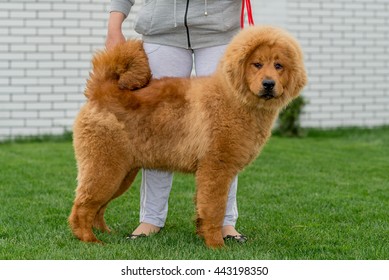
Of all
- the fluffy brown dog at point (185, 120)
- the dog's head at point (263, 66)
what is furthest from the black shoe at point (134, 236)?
the dog's head at point (263, 66)

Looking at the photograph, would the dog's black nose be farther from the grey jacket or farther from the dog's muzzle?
the grey jacket

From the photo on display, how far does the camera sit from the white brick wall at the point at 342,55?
35.0 feet

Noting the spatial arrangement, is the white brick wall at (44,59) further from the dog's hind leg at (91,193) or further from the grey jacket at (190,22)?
the dog's hind leg at (91,193)

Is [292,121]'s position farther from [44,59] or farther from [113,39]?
[113,39]

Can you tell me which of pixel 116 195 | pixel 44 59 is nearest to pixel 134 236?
pixel 116 195

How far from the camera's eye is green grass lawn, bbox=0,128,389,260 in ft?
14.3

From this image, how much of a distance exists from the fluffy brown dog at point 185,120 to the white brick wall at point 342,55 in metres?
6.20

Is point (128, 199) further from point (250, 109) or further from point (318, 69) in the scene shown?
point (318, 69)

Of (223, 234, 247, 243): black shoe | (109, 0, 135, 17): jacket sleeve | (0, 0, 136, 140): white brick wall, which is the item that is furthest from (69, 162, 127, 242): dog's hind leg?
(0, 0, 136, 140): white brick wall

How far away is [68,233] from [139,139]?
85 cm

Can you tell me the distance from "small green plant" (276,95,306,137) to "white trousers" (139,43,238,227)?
519 cm

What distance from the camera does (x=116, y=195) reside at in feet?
15.8

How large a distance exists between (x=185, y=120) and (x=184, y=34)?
65 cm
